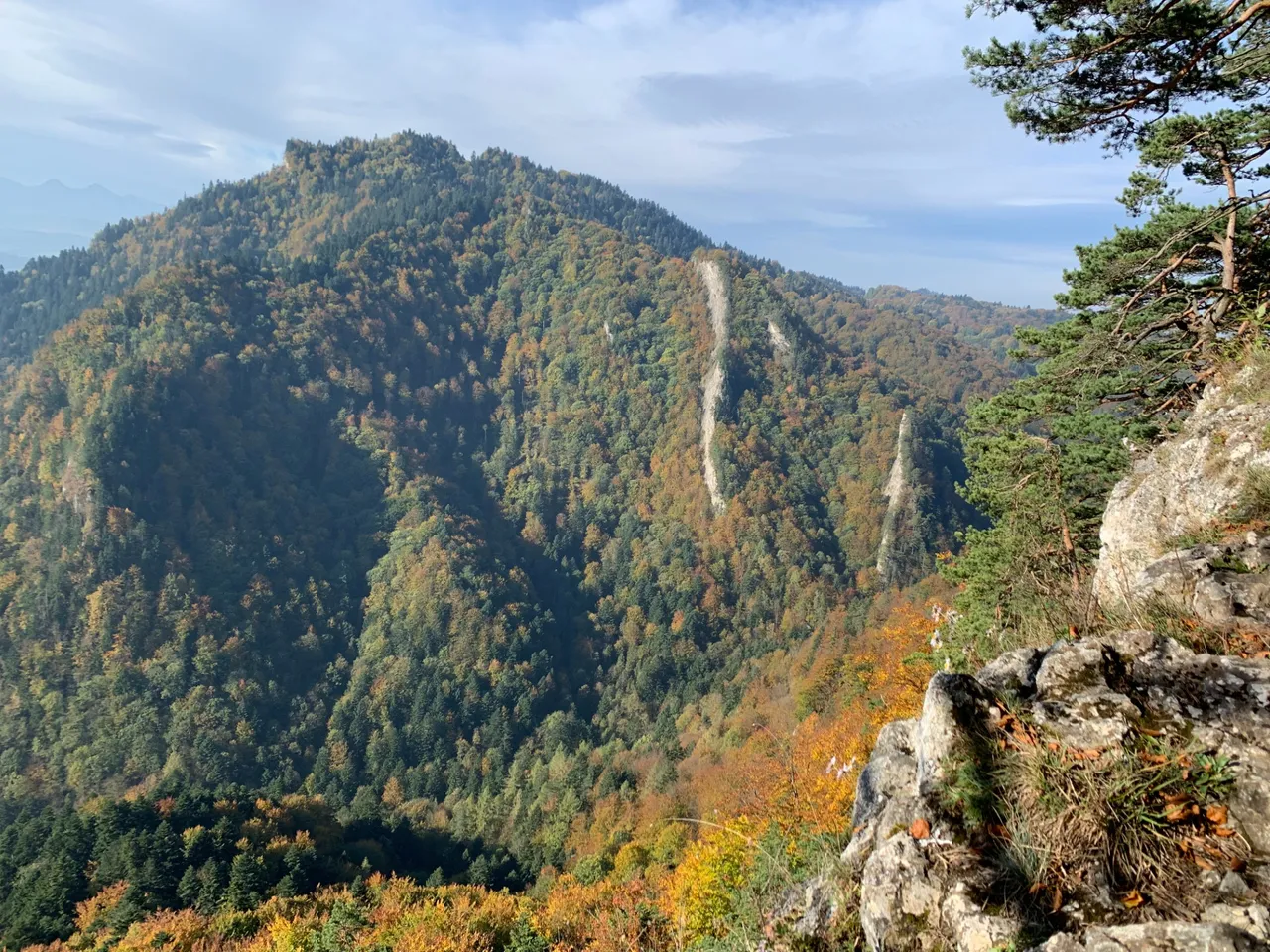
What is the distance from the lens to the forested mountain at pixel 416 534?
9488cm

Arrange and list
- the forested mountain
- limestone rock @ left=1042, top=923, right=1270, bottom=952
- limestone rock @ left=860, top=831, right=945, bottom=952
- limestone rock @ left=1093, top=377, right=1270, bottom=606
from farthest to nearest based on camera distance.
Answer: the forested mountain → limestone rock @ left=1093, top=377, right=1270, bottom=606 → limestone rock @ left=860, top=831, right=945, bottom=952 → limestone rock @ left=1042, top=923, right=1270, bottom=952

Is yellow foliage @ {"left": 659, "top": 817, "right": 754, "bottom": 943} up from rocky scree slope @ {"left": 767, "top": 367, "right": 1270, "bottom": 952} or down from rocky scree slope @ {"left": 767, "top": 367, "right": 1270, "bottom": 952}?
down

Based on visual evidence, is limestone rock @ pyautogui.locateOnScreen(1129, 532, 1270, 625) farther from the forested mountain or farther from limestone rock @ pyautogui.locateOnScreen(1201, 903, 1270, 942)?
the forested mountain

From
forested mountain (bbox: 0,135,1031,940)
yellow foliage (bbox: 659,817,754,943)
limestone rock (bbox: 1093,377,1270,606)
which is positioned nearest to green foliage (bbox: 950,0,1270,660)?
limestone rock (bbox: 1093,377,1270,606)

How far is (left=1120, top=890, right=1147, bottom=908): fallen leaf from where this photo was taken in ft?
13.3

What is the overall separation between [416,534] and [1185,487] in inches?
5417

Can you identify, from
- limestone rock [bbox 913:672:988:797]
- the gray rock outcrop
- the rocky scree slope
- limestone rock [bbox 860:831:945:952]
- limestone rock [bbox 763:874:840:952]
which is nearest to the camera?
the gray rock outcrop

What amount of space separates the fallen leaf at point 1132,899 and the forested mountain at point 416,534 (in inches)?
2434

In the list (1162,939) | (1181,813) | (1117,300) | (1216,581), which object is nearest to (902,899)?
(1162,939)

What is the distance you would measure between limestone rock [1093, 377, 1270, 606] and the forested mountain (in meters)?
61.4

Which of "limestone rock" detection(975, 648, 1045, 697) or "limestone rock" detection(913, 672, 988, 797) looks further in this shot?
"limestone rock" detection(975, 648, 1045, 697)

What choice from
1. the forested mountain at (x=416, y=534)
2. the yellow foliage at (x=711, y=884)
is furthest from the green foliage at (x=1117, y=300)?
the forested mountain at (x=416, y=534)

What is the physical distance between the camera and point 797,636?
111438 mm

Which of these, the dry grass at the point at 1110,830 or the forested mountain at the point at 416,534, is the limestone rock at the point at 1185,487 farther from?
the forested mountain at the point at 416,534
